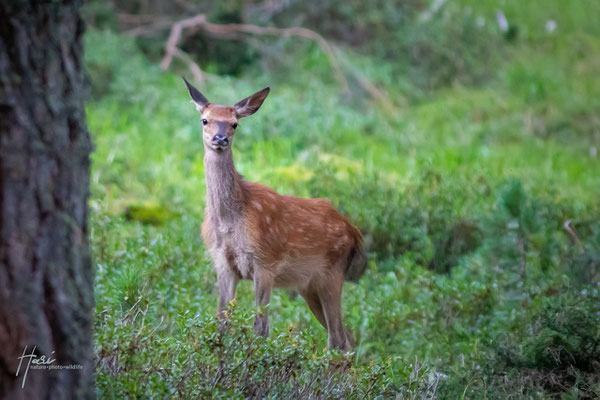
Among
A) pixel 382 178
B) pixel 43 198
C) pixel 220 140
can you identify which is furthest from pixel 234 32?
pixel 43 198

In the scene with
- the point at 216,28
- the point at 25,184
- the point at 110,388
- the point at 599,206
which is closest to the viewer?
the point at 25,184

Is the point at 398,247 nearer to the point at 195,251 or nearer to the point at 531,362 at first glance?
the point at 195,251

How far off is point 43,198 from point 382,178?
21.8 ft

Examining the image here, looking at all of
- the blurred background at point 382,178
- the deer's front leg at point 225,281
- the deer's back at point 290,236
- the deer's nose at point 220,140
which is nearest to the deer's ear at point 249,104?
the deer's nose at point 220,140

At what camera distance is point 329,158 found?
9703mm

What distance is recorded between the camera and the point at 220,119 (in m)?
5.84

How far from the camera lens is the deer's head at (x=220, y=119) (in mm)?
5707

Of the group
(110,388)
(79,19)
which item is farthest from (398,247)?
(79,19)

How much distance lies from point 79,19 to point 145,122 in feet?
25.2

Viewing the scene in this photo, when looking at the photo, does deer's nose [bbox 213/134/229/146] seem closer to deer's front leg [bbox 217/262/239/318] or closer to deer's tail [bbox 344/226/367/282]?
deer's front leg [bbox 217/262/239/318]

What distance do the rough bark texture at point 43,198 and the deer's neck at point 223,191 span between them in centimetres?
264

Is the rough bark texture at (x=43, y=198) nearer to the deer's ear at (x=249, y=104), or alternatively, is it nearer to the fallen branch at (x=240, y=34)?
the deer's ear at (x=249, y=104)

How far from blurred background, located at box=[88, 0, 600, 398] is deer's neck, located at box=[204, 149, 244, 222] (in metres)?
0.67

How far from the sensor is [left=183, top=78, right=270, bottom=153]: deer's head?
571 cm
